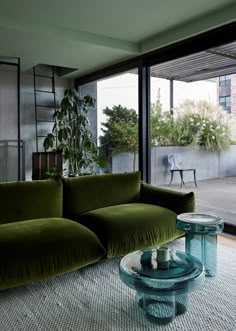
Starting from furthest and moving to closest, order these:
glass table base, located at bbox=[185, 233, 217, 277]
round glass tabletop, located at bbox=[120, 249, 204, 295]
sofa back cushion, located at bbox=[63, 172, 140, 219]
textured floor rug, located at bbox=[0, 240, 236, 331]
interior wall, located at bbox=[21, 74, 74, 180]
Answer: interior wall, located at bbox=[21, 74, 74, 180], sofa back cushion, located at bbox=[63, 172, 140, 219], glass table base, located at bbox=[185, 233, 217, 277], textured floor rug, located at bbox=[0, 240, 236, 331], round glass tabletop, located at bbox=[120, 249, 204, 295]

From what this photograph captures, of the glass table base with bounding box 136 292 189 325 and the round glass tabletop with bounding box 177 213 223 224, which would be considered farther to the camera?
the round glass tabletop with bounding box 177 213 223 224

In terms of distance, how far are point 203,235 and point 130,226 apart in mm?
593

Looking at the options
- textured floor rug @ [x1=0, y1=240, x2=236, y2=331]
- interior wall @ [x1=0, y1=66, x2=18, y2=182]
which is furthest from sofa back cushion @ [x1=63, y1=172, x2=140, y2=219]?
interior wall @ [x1=0, y1=66, x2=18, y2=182]

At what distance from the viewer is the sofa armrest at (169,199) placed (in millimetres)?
A: 3018

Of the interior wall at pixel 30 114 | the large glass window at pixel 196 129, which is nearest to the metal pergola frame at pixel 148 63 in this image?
the large glass window at pixel 196 129

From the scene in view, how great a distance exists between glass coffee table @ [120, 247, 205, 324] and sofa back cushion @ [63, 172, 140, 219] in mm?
1085

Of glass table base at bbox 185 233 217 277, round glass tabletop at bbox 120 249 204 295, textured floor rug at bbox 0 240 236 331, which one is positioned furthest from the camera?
glass table base at bbox 185 233 217 277

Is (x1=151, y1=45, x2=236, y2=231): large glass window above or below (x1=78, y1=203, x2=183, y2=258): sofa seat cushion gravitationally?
above

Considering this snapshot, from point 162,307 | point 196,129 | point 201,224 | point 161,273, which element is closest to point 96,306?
point 162,307

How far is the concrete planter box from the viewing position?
405 centimetres

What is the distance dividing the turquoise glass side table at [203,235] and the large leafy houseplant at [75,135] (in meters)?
3.15

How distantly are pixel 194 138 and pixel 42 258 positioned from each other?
2971 millimetres

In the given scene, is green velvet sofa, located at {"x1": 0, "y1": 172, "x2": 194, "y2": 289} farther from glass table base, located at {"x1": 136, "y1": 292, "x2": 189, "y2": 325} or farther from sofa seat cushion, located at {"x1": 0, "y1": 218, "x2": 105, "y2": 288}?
glass table base, located at {"x1": 136, "y1": 292, "x2": 189, "y2": 325}

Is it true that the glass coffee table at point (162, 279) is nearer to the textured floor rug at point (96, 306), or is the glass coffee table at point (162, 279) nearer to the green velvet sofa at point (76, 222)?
the textured floor rug at point (96, 306)
